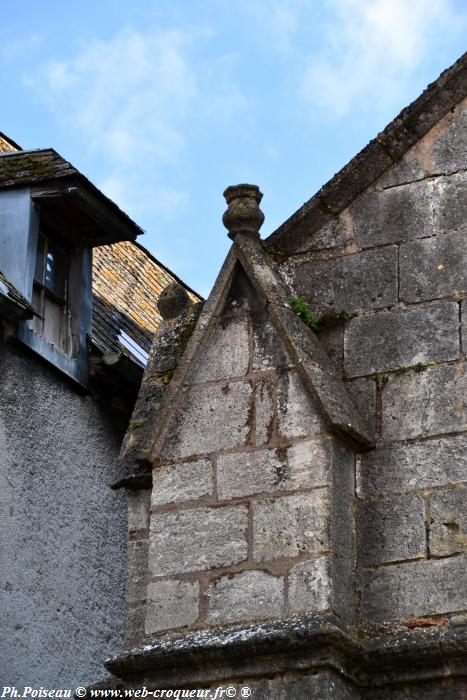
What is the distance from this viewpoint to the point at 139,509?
6539mm

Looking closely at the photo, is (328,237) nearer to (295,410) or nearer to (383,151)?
(383,151)

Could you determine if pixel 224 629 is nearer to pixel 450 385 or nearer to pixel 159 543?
pixel 159 543

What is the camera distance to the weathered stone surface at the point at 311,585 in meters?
5.64

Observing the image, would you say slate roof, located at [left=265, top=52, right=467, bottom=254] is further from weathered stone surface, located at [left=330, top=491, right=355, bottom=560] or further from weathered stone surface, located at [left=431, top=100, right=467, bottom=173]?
weathered stone surface, located at [left=330, top=491, right=355, bottom=560]

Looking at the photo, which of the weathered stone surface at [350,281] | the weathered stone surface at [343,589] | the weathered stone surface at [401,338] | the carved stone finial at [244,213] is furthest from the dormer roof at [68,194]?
the weathered stone surface at [343,589]

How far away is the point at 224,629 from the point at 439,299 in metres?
1.69

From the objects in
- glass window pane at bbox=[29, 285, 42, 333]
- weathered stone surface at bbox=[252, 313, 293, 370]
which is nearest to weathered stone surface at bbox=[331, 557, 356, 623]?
weathered stone surface at bbox=[252, 313, 293, 370]

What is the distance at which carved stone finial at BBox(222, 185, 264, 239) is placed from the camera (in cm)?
670

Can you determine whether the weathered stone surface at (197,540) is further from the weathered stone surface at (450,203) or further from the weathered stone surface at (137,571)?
the weathered stone surface at (450,203)

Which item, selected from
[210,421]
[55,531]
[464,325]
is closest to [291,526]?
[210,421]

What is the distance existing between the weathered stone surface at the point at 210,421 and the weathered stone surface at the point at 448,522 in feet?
2.78

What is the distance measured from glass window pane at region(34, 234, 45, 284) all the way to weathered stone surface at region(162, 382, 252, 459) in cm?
438

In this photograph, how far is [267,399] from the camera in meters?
6.17

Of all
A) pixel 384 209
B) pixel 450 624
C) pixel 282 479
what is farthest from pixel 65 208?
pixel 450 624
